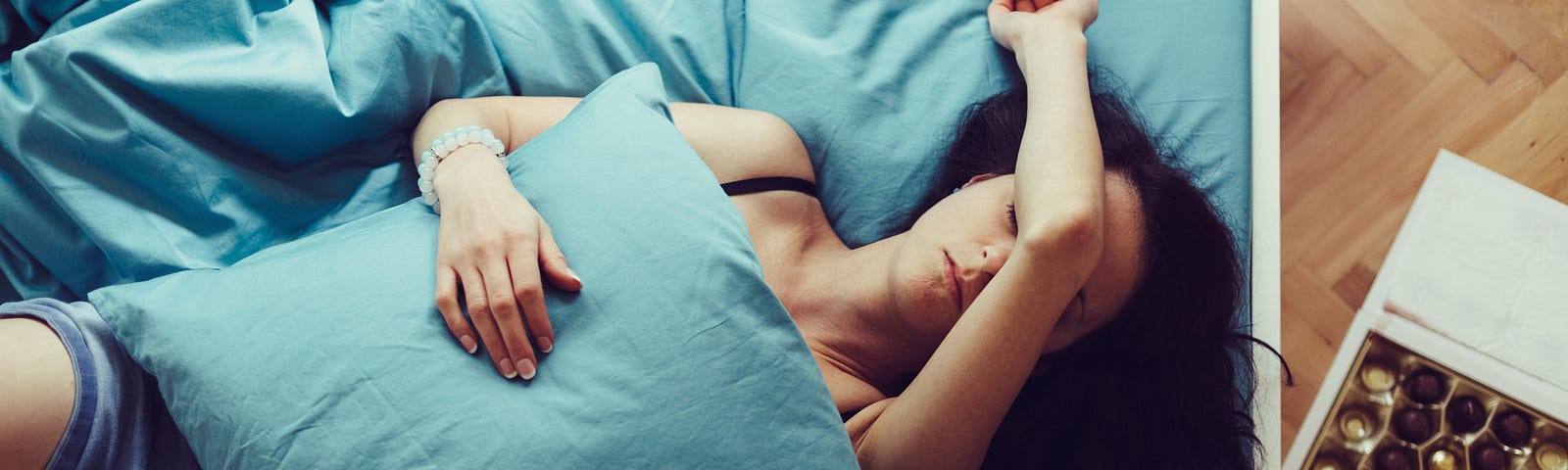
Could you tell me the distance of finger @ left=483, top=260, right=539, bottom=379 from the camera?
30.6 inches

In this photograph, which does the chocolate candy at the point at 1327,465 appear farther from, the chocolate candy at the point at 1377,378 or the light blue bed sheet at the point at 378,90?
the light blue bed sheet at the point at 378,90

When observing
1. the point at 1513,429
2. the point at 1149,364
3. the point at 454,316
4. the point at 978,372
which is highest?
the point at 454,316

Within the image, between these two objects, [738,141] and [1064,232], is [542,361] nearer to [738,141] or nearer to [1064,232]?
[738,141]

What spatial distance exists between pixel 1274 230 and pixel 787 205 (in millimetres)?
637

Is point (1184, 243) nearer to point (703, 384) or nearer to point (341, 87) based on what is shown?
point (703, 384)

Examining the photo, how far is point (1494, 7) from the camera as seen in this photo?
1.52 metres

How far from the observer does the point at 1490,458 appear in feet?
4.73

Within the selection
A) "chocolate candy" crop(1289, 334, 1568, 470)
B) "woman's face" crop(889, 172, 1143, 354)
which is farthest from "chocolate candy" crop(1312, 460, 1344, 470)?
"woman's face" crop(889, 172, 1143, 354)

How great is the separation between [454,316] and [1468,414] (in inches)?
60.7

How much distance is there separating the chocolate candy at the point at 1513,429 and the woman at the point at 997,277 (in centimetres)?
66

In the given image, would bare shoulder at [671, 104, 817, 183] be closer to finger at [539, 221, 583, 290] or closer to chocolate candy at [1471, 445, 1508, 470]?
finger at [539, 221, 583, 290]

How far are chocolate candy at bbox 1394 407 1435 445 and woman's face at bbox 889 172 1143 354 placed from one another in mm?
834

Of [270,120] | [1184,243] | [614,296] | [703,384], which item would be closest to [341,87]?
[270,120]

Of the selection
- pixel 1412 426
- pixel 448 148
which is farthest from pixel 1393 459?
pixel 448 148
